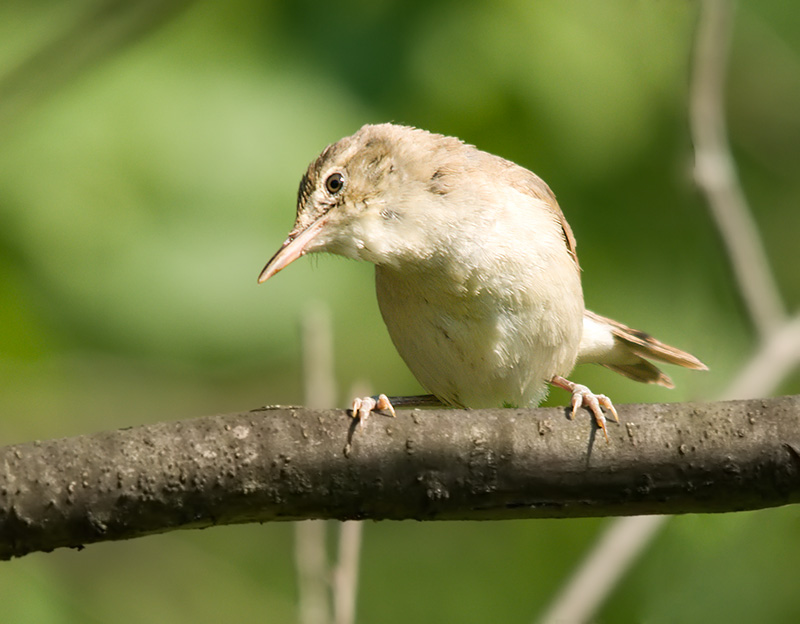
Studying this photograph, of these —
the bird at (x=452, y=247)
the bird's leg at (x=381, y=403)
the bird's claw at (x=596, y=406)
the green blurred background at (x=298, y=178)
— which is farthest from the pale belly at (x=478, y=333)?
the bird's claw at (x=596, y=406)

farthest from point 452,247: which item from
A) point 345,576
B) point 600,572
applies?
point 600,572

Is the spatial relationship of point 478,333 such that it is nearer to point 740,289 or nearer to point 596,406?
point 596,406

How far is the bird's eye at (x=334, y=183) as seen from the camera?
12.6 feet

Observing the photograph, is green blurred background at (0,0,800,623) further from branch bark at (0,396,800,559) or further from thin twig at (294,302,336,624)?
branch bark at (0,396,800,559)

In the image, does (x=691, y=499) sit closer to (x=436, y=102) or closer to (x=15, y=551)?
(x=15, y=551)

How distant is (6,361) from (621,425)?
8.13 ft

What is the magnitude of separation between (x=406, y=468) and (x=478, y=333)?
137 centimetres

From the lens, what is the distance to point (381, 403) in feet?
10.3

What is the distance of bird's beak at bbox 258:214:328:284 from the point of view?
3438mm

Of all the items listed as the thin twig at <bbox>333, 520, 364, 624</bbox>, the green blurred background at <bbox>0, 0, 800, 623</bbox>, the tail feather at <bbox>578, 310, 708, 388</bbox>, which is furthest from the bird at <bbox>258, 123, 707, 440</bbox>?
the thin twig at <bbox>333, 520, 364, 624</bbox>

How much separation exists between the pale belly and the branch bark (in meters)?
1.17

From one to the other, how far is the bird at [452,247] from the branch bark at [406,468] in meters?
0.96

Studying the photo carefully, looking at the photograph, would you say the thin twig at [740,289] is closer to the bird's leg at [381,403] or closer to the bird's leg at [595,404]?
the bird's leg at [595,404]

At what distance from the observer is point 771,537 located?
3822 millimetres
